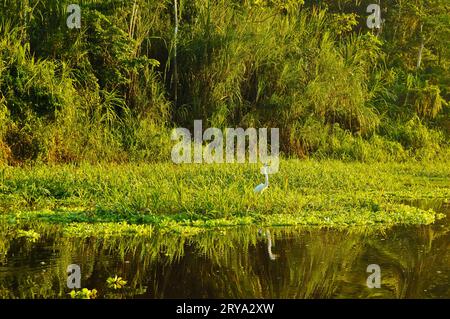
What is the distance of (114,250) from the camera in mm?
7266

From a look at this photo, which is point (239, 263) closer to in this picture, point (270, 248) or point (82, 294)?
point (270, 248)

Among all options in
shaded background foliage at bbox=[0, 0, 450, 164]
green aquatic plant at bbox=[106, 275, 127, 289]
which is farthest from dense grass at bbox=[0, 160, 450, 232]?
green aquatic plant at bbox=[106, 275, 127, 289]

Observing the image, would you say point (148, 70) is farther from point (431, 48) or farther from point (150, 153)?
point (431, 48)

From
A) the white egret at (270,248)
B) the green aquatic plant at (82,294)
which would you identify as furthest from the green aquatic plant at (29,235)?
the white egret at (270,248)

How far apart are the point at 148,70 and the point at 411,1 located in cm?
892

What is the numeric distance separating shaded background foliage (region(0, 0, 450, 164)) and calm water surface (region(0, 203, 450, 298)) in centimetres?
480

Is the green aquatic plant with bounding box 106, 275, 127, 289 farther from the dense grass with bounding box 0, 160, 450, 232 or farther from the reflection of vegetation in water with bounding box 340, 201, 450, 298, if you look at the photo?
the dense grass with bounding box 0, 160, 450, 232

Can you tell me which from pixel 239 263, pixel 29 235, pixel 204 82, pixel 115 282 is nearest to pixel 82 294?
pixel 115 282

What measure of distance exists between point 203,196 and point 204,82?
6331mm

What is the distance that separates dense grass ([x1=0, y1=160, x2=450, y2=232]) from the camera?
879cm

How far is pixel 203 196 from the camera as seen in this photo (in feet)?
30.2

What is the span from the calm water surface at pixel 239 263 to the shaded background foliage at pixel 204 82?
4800 mm

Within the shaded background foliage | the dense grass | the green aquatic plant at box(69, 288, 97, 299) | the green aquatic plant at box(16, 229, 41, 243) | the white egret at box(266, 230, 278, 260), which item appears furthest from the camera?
the shaded background foliage

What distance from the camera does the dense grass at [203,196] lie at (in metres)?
8.79
